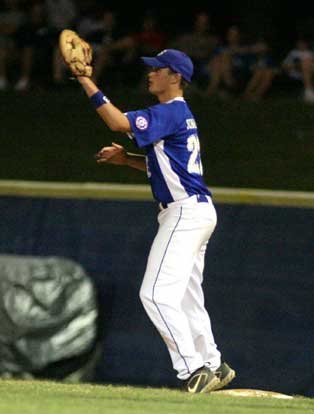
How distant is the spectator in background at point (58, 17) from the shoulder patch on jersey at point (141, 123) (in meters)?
10.4

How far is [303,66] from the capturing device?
1767 centimetres

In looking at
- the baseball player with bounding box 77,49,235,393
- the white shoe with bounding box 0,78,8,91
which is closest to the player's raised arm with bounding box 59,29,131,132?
the baseball player with bounding box 77,49,235,393

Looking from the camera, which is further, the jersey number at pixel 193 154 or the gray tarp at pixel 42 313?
the gray tarp at pixel 42 313

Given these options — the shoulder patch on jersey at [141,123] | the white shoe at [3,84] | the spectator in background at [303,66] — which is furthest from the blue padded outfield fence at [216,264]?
the white shoe at [3,84]

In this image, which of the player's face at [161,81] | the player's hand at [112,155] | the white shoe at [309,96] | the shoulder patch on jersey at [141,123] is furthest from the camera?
the white shoe at [309,96]

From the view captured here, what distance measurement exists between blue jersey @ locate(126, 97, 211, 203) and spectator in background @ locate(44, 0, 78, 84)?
10164 millimetres

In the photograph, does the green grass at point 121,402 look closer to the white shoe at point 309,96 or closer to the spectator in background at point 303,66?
the white shoe at point 309,96

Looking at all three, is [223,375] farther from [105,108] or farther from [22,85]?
[22,85]

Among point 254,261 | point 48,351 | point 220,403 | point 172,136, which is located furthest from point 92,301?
point 220,403

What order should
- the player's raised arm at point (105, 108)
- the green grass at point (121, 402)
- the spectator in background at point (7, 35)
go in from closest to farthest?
the green grass at point (121, 402) → the player's raised arm at point (105, 108) → the spectator in background at point (7, 35)

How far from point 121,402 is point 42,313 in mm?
3144

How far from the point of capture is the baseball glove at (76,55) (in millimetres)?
8828

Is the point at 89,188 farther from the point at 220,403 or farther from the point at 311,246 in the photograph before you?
the point at 220,403

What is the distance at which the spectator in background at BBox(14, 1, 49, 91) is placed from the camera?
19.1m
